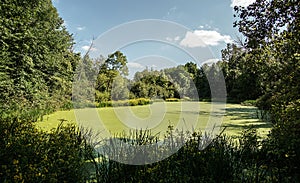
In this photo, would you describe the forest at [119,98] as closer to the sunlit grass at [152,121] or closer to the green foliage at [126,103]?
the green foliage at [126,103]

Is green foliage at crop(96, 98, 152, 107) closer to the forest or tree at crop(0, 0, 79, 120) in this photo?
the forest

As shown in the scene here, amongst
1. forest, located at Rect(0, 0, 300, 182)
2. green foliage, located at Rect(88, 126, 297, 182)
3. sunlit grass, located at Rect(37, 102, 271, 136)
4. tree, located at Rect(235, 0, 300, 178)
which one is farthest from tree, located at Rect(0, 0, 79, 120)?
tree, located at Rect(235, 0, 300, 178)

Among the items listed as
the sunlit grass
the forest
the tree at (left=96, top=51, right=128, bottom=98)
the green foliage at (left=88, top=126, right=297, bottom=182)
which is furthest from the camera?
the tree at (left=96, top=51, right=128, bottom=98)

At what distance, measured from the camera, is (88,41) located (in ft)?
50.4

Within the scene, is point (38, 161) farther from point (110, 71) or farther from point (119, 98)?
point (110, 71)

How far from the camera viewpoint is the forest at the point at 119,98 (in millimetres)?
2359

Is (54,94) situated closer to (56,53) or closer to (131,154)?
(56,53)

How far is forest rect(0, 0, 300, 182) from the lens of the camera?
7.74 ft

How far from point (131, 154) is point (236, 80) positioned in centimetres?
2334

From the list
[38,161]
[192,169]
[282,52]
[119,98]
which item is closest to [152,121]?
[282,52]

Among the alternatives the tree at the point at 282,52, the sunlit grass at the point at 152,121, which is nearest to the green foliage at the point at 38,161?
the tree at the point at 282,52

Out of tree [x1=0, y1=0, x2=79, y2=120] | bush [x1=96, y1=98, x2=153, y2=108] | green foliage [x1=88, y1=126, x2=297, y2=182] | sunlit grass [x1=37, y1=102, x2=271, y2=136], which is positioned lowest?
green foliage [x1=88, y1=126, x2=297, y2=182]

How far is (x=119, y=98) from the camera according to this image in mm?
14250

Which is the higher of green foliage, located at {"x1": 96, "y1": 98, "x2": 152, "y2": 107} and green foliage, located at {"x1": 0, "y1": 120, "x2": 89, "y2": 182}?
green foliage, located at {"x1": 96, "y1": 98, "x2": 152, "y2": 107}
